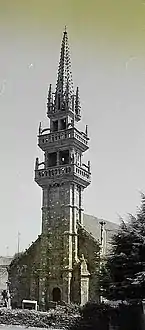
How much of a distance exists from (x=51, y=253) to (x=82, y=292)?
0.45m

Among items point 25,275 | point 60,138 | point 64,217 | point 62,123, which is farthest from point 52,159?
point 25,275

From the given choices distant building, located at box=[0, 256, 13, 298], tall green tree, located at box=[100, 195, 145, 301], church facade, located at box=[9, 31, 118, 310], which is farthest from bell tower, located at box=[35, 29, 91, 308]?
tall green tree, located at box=[100, 195, 145, 301]

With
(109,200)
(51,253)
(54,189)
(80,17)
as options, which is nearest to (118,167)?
(109,200)

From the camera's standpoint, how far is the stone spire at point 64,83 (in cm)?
504

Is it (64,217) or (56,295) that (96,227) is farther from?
(56,295)

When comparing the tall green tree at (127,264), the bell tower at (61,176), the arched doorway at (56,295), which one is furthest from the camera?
the bell tower at (61,176)

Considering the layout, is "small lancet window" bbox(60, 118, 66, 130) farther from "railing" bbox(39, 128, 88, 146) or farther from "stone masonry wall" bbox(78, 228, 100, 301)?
"stone masonry wall" bbox(78, 228, 100, 301)

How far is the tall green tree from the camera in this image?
451 cm

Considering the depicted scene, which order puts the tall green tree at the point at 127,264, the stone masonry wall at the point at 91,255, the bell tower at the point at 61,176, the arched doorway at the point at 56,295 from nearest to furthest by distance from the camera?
the tall green tree at the point at 127,264, the stone masonry wall at the point at 91,255, the arched doorway at the point at 56,295, the bell tower at the point at 61,176

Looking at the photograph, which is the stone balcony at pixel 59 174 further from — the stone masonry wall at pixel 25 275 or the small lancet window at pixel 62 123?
the stone masonry wall at pixel 25 275

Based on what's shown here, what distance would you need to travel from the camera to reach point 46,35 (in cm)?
510

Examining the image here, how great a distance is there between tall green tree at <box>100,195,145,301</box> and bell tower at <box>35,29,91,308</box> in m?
0.50

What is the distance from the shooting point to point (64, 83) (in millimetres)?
5121

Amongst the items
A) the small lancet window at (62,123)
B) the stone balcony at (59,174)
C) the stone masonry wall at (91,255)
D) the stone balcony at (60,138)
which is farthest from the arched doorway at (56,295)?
the small lancet window at (62,123)
